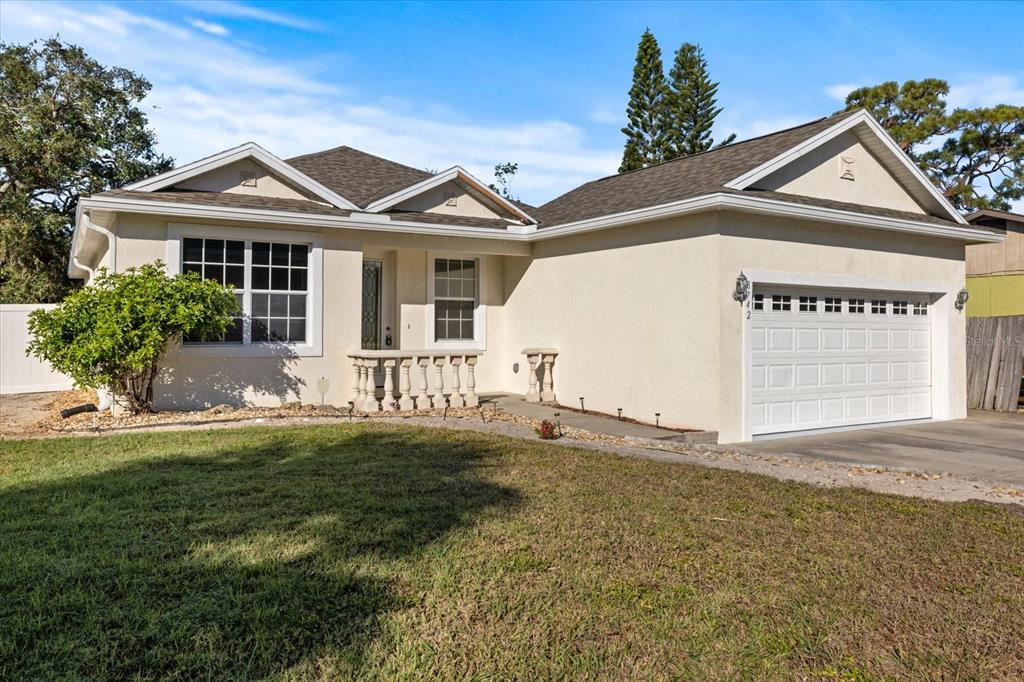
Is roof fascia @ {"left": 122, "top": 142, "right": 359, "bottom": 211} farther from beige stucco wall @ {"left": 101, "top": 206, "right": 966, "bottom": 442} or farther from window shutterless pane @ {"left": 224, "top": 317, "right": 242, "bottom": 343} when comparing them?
window shutterless pane @ {"left": 224, "top": 317, "right": 242, "bottom": 343}

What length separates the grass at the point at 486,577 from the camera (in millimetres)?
3260

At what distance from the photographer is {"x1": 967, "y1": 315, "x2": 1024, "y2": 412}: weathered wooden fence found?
45.8 feet

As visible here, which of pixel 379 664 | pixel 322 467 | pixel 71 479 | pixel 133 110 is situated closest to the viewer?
pixel 379 664

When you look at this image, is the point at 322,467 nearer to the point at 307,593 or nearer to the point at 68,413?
the point at 307,593

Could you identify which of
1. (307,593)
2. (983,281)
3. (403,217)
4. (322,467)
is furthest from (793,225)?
(983,281)

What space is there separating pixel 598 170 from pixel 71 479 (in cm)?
2719

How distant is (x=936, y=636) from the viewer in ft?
11.7

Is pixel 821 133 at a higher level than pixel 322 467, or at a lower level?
higher

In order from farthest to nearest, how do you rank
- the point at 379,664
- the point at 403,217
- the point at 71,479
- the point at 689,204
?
1. the point at 403,217
2. the point at 689,204
3. the point at 71,479
4. the point at 379,664

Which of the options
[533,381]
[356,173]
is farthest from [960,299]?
[356,173]

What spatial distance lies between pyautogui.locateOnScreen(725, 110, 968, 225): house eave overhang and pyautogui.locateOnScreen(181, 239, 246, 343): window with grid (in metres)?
7.34

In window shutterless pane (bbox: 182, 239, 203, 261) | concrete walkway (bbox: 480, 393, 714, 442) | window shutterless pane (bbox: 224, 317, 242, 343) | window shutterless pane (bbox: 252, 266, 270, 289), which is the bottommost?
concrete walkway (bbox: 480, 393, 714, 442)

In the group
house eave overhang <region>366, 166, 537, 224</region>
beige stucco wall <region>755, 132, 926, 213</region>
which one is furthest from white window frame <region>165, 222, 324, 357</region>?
beige stucco wall <region>755, 132, 926, 213</region>

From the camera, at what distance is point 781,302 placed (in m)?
11.0
